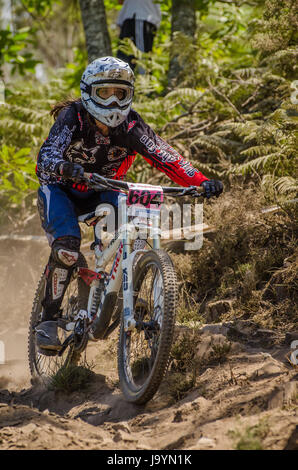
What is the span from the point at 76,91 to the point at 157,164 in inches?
249

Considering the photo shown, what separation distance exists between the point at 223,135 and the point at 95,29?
3.42 m

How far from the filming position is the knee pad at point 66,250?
4.62m

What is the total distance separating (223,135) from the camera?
293 inches

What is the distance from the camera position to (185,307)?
5.49 meters

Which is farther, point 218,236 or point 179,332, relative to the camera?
point 218,236

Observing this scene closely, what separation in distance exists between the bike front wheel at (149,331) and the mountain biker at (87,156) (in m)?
0.85

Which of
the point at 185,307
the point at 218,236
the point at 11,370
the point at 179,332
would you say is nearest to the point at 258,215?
the point at 218,236

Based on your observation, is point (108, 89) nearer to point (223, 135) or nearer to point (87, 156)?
point (87, 156)

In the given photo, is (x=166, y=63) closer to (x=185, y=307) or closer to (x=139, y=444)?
(x=185, y=307)

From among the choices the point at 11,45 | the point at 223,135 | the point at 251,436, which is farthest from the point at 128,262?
the point at 11,45

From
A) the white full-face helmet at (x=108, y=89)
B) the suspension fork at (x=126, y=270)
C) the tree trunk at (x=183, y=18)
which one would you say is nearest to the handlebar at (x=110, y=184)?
the suspension fork at (x=126, y=270)

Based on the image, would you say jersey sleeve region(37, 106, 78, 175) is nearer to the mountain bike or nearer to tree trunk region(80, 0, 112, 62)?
the mountain bike

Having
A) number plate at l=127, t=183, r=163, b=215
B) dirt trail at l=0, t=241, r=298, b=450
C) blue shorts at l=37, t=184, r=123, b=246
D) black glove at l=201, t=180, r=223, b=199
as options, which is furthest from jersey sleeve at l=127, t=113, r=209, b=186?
dirt trail at l=0, t=241, r=298, b=450

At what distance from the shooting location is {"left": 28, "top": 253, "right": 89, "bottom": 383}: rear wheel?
501cm
